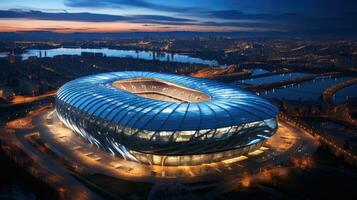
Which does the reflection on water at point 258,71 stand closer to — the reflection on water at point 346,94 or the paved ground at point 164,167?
the reflection on water at point 346,94

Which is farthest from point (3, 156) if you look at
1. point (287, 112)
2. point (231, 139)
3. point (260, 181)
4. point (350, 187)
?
point (287, 112)

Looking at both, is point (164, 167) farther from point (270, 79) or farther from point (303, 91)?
point (270, 79)

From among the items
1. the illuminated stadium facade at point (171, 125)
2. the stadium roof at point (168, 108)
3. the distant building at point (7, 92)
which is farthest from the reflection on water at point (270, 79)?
the illuminated stadium facade at point (171, 125)

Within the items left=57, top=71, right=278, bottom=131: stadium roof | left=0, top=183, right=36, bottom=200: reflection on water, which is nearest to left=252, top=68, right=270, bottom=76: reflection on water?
left=57, top=71, right=278, bottom=131: stadium roof

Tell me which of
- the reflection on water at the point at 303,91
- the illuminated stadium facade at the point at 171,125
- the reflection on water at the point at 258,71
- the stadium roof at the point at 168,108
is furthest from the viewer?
the reflection on water at the point at 258,71

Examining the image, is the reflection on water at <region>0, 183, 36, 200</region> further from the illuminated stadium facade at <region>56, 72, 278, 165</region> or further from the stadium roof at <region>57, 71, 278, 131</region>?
the stadium roof at <region>57, 71, 278, 131</region>

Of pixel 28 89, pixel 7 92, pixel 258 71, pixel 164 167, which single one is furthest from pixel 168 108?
pixel 258 71

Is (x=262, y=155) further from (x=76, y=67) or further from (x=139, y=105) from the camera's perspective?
(x=76, y=67)
